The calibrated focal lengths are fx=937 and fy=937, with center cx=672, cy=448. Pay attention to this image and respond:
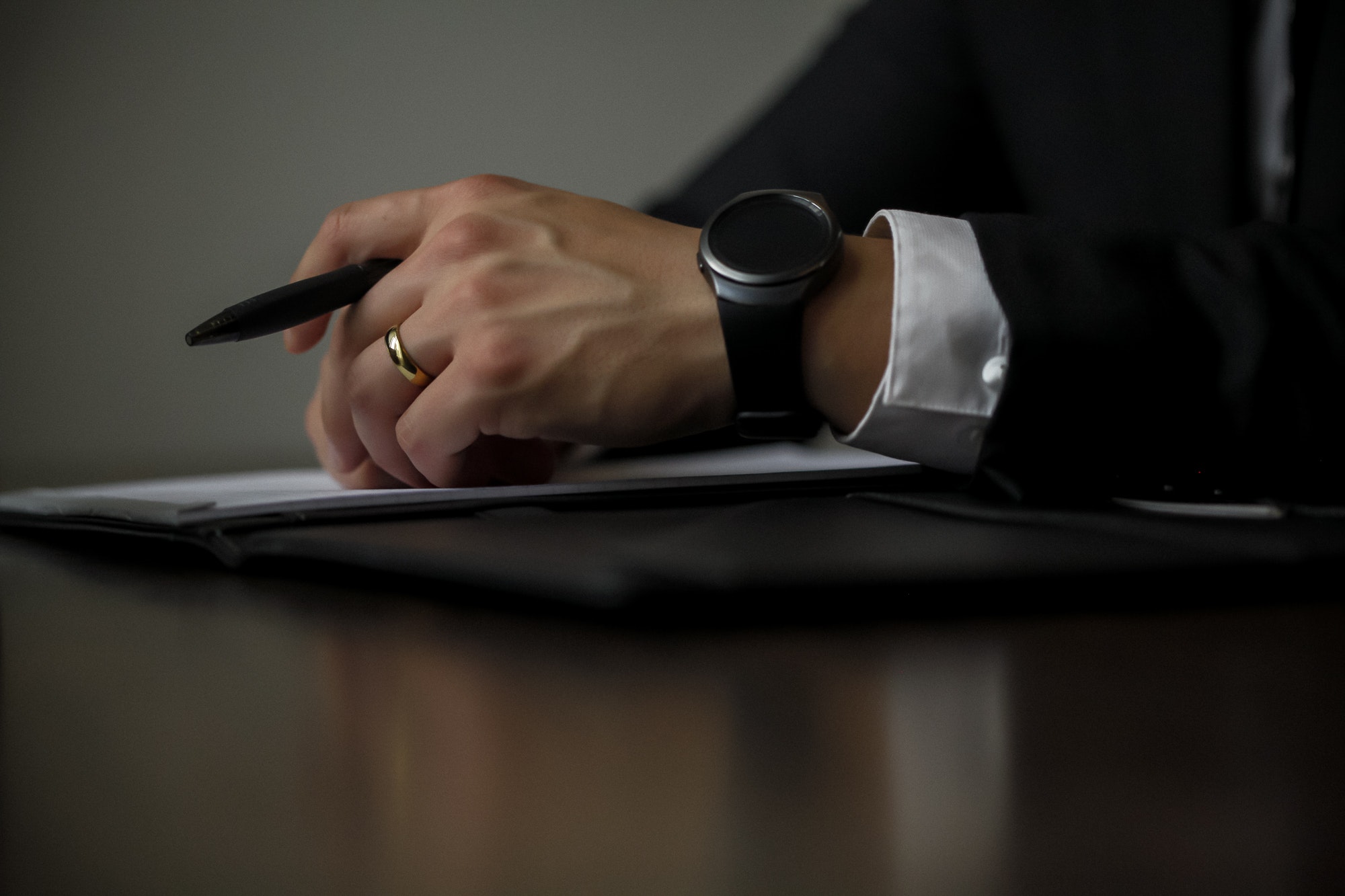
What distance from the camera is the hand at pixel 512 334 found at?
47 cm

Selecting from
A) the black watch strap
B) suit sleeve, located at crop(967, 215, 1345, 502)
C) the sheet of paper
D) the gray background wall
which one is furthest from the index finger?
the gray background wall

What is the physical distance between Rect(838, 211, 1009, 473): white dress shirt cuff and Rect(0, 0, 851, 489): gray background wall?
144cm

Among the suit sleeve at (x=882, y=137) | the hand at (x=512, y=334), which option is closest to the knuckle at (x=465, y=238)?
the hand at (x=512, y=334)

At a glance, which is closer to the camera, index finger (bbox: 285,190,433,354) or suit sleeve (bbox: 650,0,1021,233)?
index finger (bbox: 285,190,433,354)

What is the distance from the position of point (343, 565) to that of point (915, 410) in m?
0.27

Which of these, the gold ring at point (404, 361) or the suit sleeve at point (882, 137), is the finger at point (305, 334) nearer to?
the gold ring at point (404, 361)

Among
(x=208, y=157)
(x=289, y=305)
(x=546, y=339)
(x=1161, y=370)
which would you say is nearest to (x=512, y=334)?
(x=546, y=339)

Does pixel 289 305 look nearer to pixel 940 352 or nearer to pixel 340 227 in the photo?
pixel 340 227

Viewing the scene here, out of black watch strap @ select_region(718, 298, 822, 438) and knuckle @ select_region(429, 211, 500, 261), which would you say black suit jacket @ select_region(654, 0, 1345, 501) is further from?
knuckle @ select_region(429, 211, 500, 261)

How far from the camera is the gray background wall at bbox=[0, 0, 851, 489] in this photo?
1.84 meters

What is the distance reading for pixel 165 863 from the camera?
11 centimetres

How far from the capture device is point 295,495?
386 millimetres

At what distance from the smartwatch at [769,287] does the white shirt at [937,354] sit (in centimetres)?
4

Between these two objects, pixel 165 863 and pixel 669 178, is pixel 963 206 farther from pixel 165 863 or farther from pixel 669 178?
pixel 669 178
